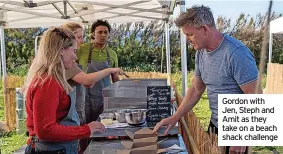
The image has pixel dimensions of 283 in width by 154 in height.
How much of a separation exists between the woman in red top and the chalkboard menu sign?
52 centimetres

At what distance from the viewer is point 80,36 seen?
322 centimetres

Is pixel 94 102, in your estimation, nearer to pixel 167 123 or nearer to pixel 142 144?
pixel 167 123

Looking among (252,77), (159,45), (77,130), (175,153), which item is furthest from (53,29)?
(159,45)

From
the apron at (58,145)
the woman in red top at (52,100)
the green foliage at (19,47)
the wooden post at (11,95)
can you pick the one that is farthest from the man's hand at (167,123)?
the green foliage at (19,47)

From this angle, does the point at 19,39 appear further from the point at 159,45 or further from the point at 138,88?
the point at 138,88

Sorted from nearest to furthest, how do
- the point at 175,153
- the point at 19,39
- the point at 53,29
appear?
1. the point at 175,153
2. the point at 53,29
3. the point at 19,39

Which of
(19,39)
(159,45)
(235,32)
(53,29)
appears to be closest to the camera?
(53,29)

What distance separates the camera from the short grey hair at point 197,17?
74.7 inches

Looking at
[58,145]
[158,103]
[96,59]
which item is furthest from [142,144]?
[96,59]

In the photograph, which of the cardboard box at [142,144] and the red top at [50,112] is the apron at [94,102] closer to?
the cardboard box at [142,144]

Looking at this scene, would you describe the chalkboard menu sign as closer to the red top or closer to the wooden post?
the red top

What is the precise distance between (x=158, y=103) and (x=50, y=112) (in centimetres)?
85

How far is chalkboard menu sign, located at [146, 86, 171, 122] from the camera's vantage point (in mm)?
2344

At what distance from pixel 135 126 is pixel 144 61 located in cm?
968
